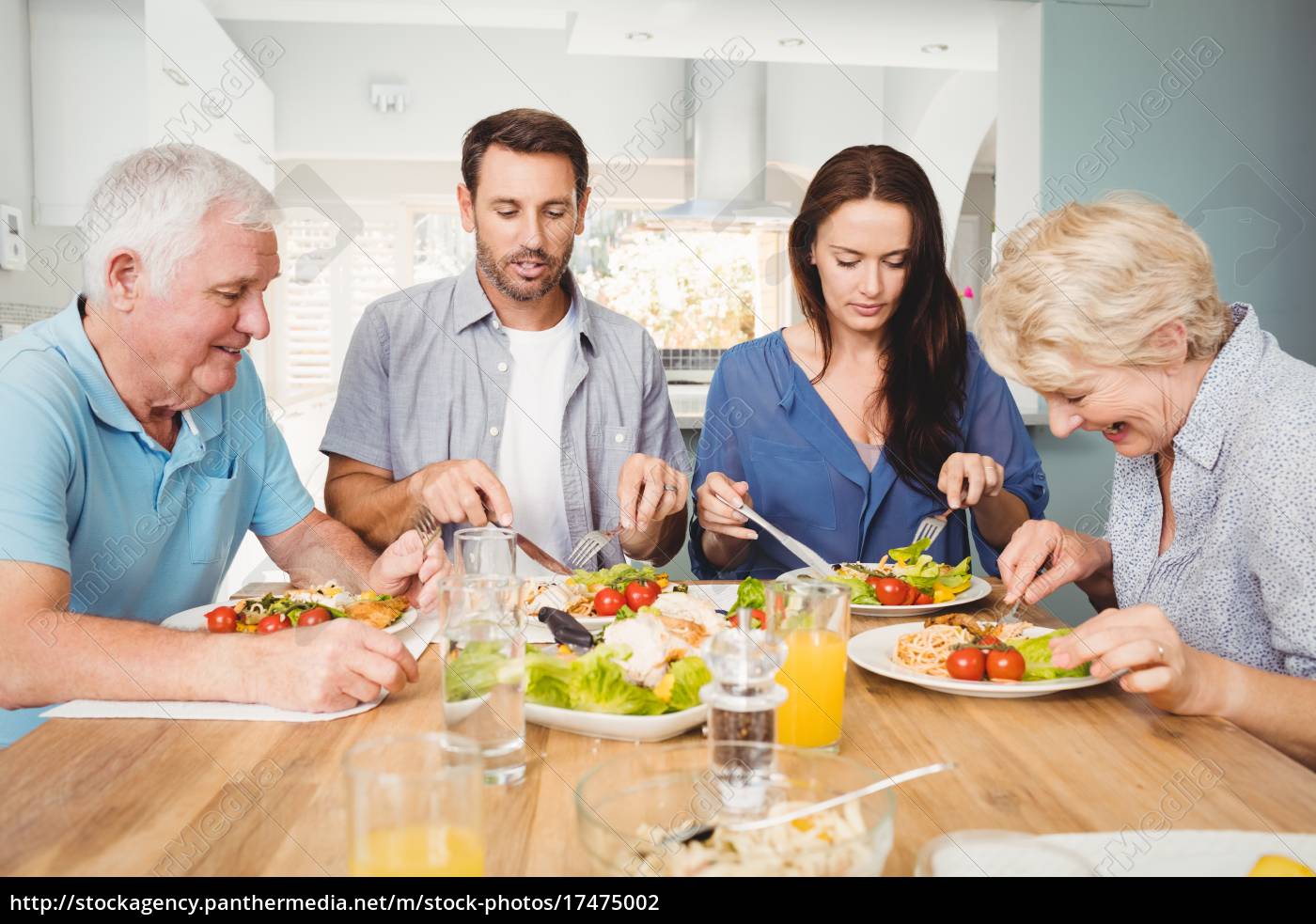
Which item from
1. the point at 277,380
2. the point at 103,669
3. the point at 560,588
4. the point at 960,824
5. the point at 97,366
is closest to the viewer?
the point at 960,824

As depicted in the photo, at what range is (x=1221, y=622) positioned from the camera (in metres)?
1.41

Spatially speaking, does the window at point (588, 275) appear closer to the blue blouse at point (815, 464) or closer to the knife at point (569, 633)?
the blue blouse at point (815, 464)

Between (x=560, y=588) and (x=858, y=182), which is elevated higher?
(x=858, y=182)

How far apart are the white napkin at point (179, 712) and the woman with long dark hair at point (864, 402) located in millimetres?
1169

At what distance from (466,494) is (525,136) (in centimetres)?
90

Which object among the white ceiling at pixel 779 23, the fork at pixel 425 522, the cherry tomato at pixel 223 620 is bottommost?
the cherry tomato at pixel 223 620

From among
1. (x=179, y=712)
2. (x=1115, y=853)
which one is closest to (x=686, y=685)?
(x=1115, y=853)

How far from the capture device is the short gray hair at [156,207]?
1587mm

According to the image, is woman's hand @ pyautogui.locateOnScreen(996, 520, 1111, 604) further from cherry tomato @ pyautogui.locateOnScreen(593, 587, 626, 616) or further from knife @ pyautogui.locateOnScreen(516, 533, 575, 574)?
knife @ pyautogui.locateOnScreen(516, 533, 575, 574)

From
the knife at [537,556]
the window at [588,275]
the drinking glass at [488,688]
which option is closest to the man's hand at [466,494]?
the knife at [537,556]

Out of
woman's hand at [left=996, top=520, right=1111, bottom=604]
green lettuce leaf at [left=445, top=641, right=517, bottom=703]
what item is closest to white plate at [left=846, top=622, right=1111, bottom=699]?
woman's hand at [left=996, top=520, right=1111, bottom=604]
